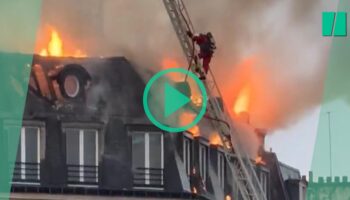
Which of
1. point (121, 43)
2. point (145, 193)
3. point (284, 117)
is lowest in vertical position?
point (145, 193)

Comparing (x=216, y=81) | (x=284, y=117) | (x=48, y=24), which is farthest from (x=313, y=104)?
(x=48, y=24)

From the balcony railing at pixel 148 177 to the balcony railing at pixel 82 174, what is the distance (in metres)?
0.12

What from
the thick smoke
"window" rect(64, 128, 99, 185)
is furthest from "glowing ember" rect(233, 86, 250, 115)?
"window" rect(64, 128, 99, 185)

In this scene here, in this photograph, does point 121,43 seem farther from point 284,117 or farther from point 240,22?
point 284,117

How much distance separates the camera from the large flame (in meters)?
Result: 2.70

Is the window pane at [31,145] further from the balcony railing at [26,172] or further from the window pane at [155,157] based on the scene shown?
the window pane at [155,157]

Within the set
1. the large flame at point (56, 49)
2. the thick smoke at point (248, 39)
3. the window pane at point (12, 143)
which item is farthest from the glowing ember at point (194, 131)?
the window pane at point (12, 143)

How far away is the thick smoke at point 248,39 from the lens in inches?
107

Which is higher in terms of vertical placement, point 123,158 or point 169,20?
point 169,20

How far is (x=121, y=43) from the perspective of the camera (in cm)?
271

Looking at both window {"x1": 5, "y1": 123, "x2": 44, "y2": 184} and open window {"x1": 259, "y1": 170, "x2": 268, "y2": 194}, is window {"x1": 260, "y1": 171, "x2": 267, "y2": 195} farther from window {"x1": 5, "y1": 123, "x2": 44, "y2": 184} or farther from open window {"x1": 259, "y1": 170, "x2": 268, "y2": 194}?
window {"x1": 5, "y1": 123, "x2": 44, "y2": 184}

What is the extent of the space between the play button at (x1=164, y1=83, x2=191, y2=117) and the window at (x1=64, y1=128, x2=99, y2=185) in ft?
0.72

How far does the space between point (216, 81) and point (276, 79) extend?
0.19 metres

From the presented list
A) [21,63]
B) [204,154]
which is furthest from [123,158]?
[21,63]
